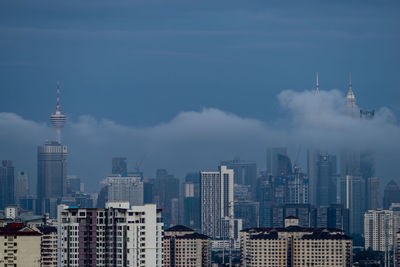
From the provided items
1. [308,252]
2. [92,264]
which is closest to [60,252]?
[92,264]

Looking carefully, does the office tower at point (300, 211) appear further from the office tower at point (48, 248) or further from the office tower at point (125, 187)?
the office tower at point (48, 248)

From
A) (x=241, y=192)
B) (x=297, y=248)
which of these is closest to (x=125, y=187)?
(x=241, y=192)

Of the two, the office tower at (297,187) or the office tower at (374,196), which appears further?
the office tower at (297,187)

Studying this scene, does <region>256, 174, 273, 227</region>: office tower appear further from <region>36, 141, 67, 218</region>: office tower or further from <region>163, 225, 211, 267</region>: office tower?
<region>163, 225, 211, 267</region>: office tower

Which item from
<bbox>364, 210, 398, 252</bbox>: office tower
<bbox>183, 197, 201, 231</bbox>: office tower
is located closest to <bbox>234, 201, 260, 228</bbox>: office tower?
<bbox>183, 197, 201, 231</bbox>: office tower

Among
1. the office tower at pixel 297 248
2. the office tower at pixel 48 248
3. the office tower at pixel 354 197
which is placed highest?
the office tower at pixel 354 197

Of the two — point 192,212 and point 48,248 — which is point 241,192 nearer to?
point 192,212

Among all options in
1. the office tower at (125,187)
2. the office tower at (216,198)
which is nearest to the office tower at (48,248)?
the office tower at (125,187)
